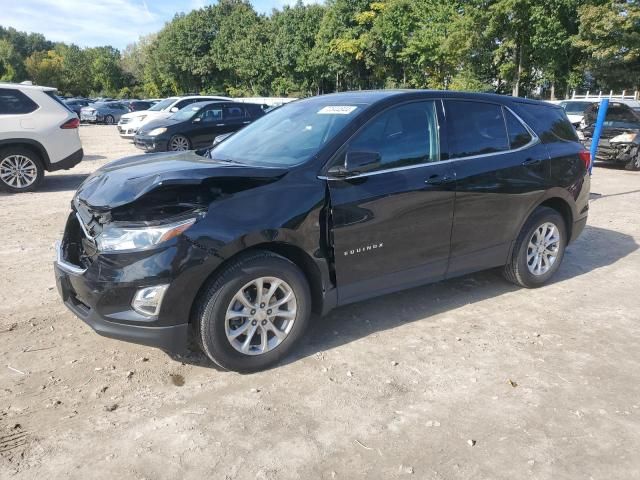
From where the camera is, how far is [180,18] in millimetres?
71188

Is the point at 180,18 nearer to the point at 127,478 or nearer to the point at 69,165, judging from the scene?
the point at 69,165

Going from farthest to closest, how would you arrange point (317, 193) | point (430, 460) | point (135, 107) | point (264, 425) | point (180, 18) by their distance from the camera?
point (180, 18) → point (135, 107) → point (317, 193) → point (264, 425) → point (430, 460)

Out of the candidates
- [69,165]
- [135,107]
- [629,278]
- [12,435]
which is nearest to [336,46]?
[135,107]

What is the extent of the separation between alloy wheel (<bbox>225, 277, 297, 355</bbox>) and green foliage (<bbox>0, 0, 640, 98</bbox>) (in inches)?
1143

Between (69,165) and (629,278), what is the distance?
8990 millimetres

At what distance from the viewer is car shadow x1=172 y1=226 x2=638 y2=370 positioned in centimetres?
391

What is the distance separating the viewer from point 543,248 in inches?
198

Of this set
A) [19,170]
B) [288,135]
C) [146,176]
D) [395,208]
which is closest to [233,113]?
[19,170]

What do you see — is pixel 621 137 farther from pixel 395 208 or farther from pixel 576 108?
pixel 395 208

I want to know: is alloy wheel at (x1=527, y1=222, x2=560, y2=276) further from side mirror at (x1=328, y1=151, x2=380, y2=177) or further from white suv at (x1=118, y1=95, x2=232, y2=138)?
white suv at (x1=118, y1=95, x2=232, y2=138)

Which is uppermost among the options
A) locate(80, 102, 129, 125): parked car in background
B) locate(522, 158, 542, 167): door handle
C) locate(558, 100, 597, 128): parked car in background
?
locate(522, 158, 542, 167): door handle

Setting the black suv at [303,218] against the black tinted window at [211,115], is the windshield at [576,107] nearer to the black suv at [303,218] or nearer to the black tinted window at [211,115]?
the black tinted window at [211,115]

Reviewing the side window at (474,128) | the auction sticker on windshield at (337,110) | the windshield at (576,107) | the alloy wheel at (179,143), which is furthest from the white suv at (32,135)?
the windshield at (576,107)

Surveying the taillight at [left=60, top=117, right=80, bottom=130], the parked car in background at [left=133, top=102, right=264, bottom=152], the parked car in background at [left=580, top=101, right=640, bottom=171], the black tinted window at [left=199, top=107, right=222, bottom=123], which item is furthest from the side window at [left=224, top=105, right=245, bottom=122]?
the parked car in background at [left=580, top=101, right=640, bottom=171]
